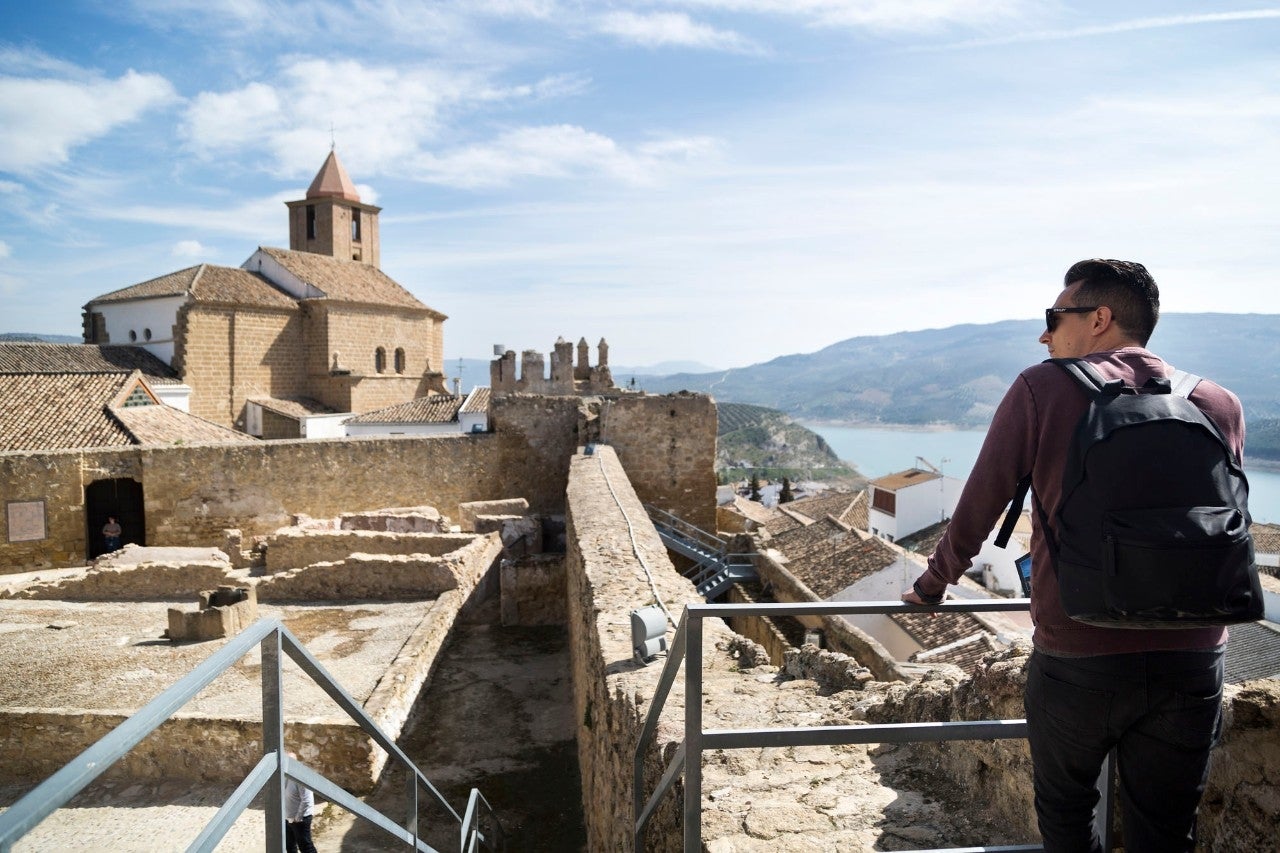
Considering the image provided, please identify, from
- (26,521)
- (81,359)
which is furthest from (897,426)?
(26,521)

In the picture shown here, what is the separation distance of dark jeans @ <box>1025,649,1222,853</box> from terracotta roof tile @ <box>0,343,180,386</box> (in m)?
29.1

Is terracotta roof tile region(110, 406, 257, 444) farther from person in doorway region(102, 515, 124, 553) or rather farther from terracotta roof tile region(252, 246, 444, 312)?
terracotta roof tile region(252, 246, 444, 312)

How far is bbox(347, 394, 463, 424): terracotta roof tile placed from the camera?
28.7 m

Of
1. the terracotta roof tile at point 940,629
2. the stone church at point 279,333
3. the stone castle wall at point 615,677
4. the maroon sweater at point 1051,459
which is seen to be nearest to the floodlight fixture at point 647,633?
the stone castle wall at point 615,677

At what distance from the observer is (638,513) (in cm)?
936

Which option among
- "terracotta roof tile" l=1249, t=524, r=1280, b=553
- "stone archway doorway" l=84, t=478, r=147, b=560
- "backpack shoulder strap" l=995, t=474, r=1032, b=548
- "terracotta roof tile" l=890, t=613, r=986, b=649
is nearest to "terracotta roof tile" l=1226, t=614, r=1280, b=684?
"terracotta roof tile" l=890, t=613, r=986, b=649

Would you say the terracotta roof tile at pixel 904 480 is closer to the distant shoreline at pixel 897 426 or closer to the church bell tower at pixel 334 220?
the church bell tower at pixel 334 220

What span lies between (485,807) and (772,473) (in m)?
87.9

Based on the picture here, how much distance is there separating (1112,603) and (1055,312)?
77 cm

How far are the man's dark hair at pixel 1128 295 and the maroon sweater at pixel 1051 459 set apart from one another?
7 cm

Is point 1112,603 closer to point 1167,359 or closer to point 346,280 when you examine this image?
point 1167,359

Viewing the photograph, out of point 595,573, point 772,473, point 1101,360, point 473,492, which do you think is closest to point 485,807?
point 595,573

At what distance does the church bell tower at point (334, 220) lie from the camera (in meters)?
43.1

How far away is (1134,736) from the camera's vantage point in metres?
1.81
